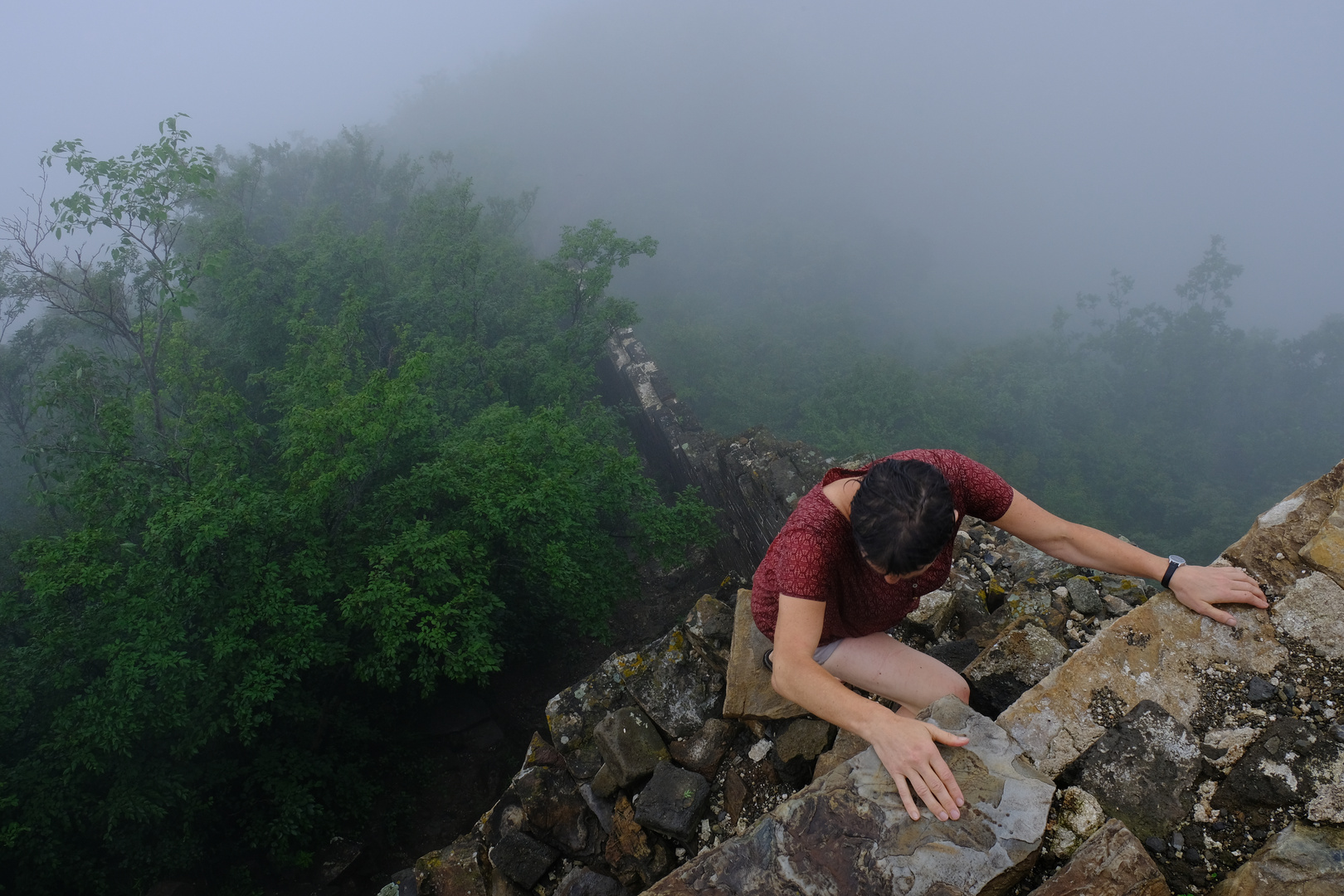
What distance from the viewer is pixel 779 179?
38.1 meters

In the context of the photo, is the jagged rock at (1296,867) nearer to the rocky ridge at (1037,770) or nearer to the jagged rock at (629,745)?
the rocky ridge at (1037,770)

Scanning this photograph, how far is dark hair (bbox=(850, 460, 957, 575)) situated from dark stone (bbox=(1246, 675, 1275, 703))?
41.5 inches

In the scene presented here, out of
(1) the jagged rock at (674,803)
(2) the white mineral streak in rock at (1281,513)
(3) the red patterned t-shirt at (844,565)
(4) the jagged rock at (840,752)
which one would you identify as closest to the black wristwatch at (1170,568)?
(2) the white mineral streak in rock at (1281,513)

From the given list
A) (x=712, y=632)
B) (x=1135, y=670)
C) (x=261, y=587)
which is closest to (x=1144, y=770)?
(x=1135, y=670)

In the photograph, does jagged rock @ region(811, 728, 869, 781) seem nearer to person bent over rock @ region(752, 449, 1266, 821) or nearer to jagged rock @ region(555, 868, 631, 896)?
person bent over rock @ region(752, 449, 1266, 821)

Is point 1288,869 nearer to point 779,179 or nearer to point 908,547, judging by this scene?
point 908,547

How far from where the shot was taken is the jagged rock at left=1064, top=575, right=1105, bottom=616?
10.3 feet

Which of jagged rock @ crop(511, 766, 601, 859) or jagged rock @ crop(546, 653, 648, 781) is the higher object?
jagged rock @ crop(546, 653, 648, 781)

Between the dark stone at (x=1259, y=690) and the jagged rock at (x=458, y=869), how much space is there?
10.7 ft

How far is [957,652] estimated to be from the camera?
309 cm

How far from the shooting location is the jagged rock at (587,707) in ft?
11.8

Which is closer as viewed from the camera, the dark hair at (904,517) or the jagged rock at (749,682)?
the dark hair at (904,517)

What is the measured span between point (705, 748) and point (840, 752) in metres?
0.82

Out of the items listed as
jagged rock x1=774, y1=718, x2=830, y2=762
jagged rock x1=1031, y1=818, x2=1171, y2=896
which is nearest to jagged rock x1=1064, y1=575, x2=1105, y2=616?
jagged rock x1=774, y1=718, x2=830, y2=762
